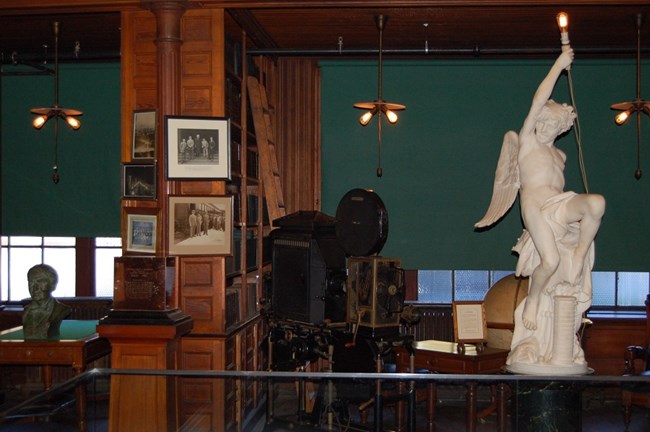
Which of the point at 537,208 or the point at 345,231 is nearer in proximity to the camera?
the point at 537,208

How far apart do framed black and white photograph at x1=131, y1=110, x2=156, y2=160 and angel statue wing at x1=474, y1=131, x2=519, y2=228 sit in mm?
2535

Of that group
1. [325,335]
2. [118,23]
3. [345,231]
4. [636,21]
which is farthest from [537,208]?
[118,23]

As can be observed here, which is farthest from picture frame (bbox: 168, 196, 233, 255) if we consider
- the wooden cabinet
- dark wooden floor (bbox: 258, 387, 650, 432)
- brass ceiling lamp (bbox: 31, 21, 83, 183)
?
brass ceiling lamp (bbox: 31, 21, 83, 183)

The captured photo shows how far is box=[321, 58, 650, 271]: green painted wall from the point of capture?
307 inches

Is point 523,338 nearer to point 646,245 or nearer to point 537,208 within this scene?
point 537,208

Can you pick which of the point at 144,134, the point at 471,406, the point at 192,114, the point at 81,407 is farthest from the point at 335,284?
the point at 81,407

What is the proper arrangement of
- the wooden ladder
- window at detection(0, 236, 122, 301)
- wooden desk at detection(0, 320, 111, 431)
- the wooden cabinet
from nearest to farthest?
the wooden cabinet
wooden desk at detection(0, 320, 111, 431)
the wooden ladder
window at detection(0, 236, 122, 301)

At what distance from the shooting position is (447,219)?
7.89 meters

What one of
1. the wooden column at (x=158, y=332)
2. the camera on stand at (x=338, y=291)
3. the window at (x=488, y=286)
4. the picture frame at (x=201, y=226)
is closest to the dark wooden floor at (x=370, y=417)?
the wooden column at (x=158, y=332)

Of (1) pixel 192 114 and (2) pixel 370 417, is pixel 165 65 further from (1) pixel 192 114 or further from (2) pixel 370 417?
(2) pixel 370 417

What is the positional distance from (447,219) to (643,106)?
2.22m

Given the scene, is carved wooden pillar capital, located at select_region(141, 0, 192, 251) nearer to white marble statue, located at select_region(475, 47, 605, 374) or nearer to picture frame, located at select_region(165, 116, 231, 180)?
picture frame, located at select_region(165, 116, 231, 180)

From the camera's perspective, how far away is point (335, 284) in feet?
19.6

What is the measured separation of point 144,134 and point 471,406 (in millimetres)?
3157
